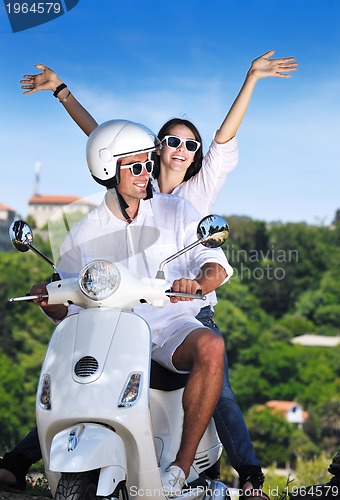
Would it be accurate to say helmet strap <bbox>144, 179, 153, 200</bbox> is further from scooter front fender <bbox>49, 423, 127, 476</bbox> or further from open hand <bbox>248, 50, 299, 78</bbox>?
open hand <bbox>248, 50, 299, 78</bbox>

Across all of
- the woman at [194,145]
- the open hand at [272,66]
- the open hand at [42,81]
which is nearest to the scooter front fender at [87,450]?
the woman at [194,145]

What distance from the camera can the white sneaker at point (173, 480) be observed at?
3.24 meters

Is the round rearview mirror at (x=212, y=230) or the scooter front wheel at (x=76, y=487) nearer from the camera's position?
the scooter front wheel at (x=76, y=487)

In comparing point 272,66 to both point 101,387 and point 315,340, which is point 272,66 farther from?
point 315,340

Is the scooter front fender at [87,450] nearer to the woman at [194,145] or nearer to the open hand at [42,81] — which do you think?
the woman at [194,145]

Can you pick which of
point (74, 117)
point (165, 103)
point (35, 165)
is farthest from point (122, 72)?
point (74, 117)

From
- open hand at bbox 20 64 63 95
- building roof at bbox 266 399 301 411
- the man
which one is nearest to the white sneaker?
the man

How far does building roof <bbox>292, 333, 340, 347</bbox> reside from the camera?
6444 cm

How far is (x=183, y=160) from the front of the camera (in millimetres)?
4480

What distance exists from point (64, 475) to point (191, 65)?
249ft

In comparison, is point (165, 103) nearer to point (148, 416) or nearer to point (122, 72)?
point (122, 72)

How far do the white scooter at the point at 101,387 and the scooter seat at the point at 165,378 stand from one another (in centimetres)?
12

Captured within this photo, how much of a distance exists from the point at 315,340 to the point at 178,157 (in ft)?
202

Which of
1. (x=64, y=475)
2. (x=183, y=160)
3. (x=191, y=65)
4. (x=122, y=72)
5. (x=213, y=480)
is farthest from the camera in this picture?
(x=191, y=65)
